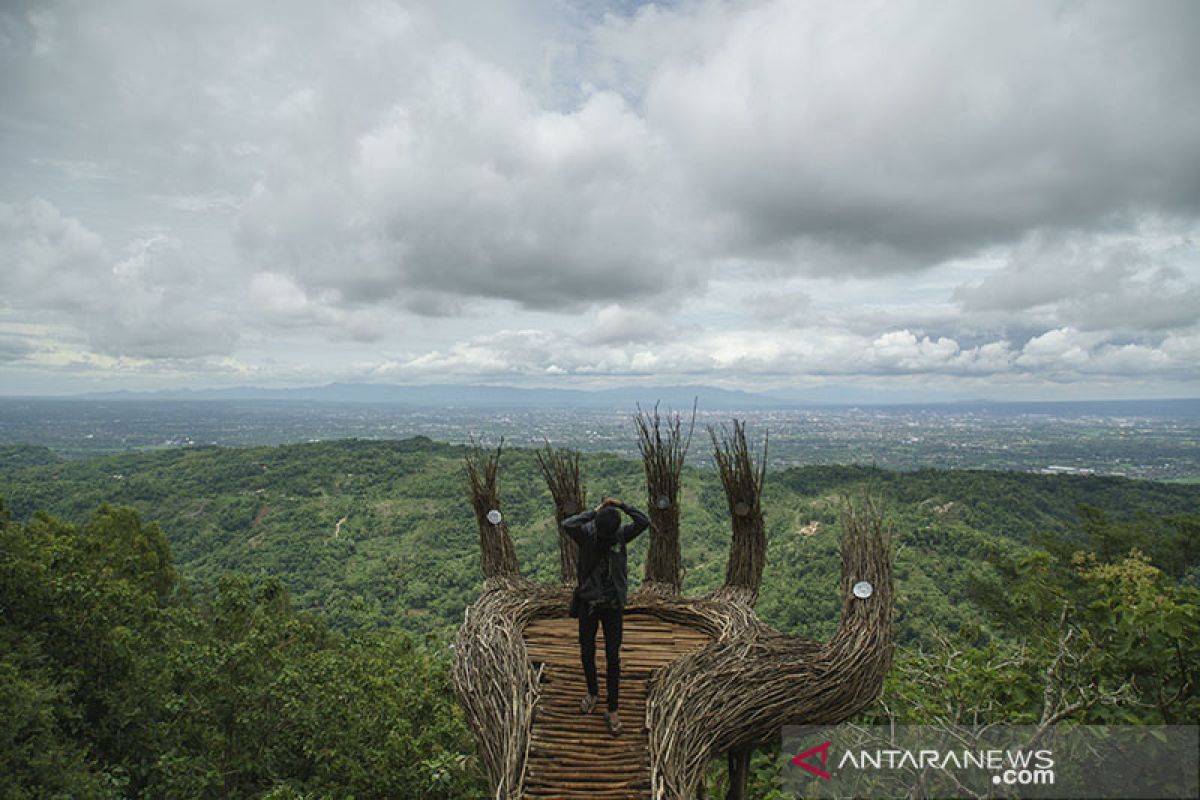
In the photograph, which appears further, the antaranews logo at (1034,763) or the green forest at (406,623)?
the green forest at (406,623)

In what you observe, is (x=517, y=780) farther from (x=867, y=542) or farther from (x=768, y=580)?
(x=768, y=580)

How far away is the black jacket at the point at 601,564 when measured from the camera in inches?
133

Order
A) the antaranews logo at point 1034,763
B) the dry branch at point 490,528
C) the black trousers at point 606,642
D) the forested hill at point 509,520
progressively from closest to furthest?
the antaranews logo at point 1034,763, the black trousers at point 606,642, the dry branch at point 490,528, the forested hill at point 509,520

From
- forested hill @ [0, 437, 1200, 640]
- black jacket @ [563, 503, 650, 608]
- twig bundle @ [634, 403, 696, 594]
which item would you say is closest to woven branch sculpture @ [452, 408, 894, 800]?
black jacket @ [563, 503, 650, 608]

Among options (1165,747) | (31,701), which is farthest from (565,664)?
(31,701)

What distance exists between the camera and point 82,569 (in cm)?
869

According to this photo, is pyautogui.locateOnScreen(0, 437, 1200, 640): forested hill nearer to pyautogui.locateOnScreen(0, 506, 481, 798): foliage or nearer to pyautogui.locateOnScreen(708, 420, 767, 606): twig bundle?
pyautogui.locateOnScreen(0, 506, 481, 798): foliage

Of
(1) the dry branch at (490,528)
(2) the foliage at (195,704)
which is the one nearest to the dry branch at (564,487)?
(1) the dry branch at (490,528)

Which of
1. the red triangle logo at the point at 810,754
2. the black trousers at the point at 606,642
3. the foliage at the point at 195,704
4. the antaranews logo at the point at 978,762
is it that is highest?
the black trousers at the point at 606,642

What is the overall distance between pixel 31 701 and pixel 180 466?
6253 centimetres

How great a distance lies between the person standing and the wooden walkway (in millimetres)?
130

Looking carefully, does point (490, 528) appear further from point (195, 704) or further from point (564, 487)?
point (195, 704)

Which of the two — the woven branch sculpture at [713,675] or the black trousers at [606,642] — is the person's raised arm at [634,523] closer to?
the black trousers at [606,642]

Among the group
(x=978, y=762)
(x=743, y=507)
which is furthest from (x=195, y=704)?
(x=978, y=762)
